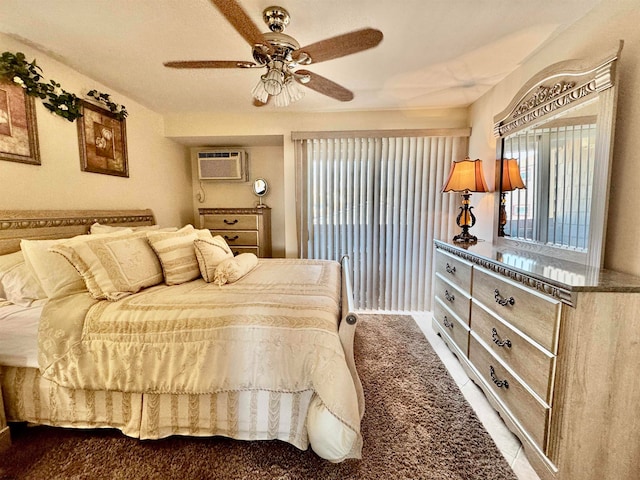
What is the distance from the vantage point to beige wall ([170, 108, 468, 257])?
315 cm

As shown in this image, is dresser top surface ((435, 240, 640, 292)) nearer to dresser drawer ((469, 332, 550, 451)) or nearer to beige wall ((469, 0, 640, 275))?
beige wall ((469, 0, 640, 275))

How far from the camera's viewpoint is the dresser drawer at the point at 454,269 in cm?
199

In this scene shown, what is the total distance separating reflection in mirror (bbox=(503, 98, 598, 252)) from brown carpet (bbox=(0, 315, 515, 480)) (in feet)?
4.08

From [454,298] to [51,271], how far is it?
8.90 feet

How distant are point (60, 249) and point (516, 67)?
11.2 feet

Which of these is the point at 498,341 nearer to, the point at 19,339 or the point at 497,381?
the point at 497,381

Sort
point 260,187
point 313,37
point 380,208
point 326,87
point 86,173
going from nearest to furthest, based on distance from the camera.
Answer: point 313,37
point 326,87
point 86,173
point 380,208
point 260,187

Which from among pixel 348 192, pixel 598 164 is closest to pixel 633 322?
pixel 598 164

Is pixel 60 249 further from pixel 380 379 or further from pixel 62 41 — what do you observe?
pixel 380 379

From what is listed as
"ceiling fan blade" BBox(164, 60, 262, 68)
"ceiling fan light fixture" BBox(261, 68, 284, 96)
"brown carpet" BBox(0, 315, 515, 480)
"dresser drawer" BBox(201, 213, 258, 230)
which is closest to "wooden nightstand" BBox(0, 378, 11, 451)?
"brown carpet" BBox(0, 315, 515, 480)

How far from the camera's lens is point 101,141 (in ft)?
8.16

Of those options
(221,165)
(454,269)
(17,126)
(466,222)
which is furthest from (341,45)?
(221,165)

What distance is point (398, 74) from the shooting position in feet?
7.67

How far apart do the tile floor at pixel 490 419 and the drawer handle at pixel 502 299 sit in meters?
0.71
